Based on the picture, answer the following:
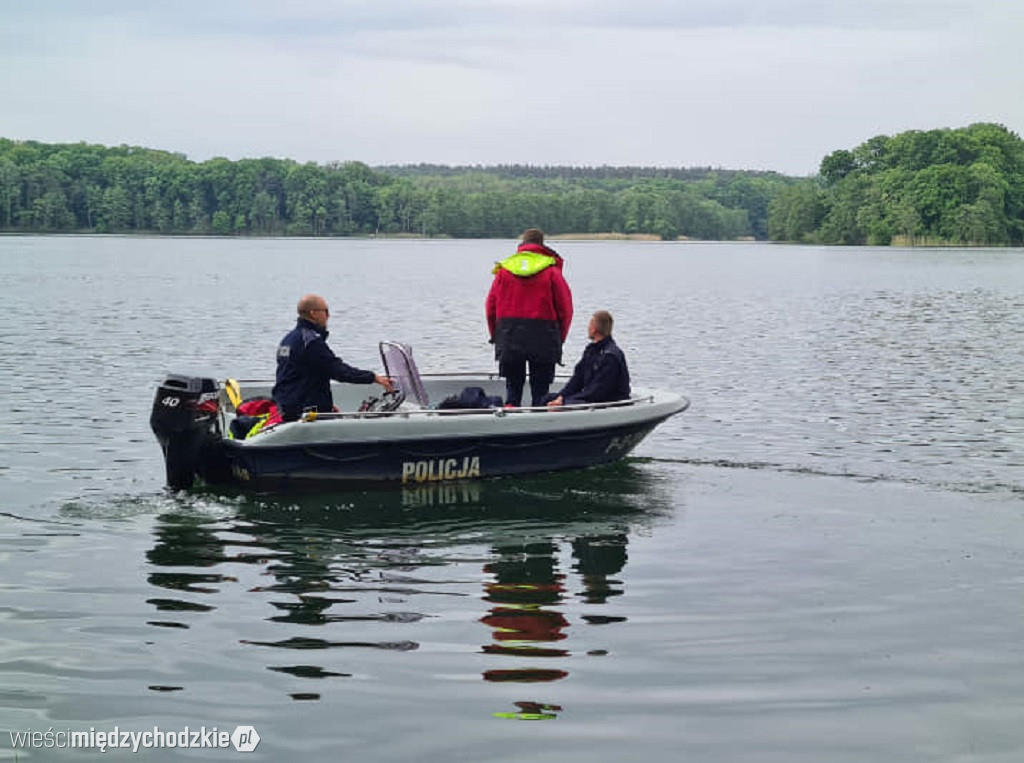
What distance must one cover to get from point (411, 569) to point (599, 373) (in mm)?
3681

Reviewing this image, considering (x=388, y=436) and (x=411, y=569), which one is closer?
(x=411, y=569)

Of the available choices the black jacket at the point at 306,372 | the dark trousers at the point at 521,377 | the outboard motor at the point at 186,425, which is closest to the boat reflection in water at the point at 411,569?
the outboard motor at the point at 186,425

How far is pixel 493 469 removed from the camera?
1163cm

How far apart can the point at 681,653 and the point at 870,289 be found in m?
49.3

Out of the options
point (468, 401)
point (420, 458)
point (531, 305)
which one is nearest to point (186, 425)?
point (420, 458)

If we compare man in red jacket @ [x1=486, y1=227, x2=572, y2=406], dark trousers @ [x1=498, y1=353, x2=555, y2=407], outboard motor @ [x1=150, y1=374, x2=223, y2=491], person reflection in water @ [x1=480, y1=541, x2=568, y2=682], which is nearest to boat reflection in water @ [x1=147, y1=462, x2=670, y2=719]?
person reflection in water @ [x1=480, y1=541, x2=568, y2=682]

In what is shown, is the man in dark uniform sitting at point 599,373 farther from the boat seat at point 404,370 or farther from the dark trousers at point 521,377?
the boat seat at point 404,370

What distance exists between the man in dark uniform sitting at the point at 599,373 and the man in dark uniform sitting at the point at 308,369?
203cm

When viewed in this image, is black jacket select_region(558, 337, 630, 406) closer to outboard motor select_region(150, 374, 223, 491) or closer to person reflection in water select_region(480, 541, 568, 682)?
person reflection in water select_region(480, 541, 568, 682)

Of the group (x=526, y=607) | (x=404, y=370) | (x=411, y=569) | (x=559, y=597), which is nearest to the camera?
(x=526, y=607)

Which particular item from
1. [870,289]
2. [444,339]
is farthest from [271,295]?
[870,289]

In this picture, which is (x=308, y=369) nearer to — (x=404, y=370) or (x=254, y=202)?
(x=404, y=370)

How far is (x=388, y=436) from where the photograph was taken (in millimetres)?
11016

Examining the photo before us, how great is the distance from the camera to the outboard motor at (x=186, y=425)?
10.5 metres
